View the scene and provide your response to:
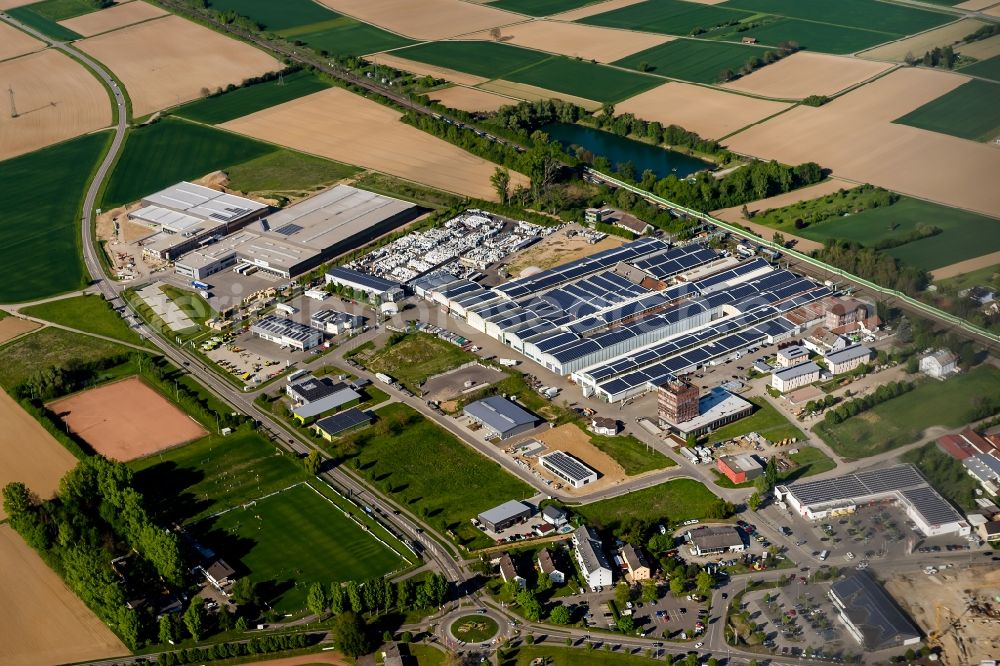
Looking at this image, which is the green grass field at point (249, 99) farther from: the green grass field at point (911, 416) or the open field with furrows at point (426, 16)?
the green grass field at point (911, 416)

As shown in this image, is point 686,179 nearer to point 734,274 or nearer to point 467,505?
point 734,274

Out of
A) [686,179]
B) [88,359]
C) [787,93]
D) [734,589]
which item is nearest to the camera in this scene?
[734,589]

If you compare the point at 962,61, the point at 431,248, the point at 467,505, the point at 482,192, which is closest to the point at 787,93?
the point at 962,61

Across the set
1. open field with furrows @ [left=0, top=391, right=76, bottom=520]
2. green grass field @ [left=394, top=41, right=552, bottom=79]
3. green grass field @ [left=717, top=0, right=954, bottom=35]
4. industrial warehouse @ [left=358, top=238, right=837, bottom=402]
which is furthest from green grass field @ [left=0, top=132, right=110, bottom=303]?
green grass field @ [left=717, top=0, right=954, bottom=35]

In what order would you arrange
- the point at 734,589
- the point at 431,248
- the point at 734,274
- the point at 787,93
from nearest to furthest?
the point at 734,589 → the point at 734,274 → the point at 431,248 → the point at 787,93

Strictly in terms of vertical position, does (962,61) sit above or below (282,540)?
above

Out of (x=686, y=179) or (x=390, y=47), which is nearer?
(x=686, y=179)

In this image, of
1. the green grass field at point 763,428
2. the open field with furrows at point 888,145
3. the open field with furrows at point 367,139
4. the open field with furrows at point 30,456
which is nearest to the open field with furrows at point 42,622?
the open field with furrows at point 30,456
